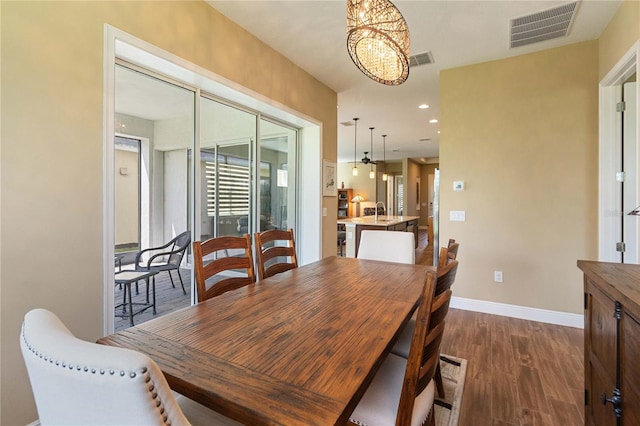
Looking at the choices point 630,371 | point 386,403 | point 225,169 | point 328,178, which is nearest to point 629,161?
point 630,371

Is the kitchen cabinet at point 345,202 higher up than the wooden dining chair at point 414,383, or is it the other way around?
the kitchen cabinet at point 345,202

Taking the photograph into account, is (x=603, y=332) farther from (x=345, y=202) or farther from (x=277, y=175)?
(x=345, y=202)

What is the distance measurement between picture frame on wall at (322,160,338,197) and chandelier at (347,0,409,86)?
238 centimetres

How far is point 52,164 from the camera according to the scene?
1.68 meters

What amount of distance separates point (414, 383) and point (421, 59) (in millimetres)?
3436

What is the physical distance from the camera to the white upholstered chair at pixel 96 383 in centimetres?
47

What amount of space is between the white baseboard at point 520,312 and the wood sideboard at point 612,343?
206 centimetres

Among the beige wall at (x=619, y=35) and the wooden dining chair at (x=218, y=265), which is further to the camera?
the beige wall at (x=619, y=35)

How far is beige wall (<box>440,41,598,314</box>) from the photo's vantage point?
3111mm

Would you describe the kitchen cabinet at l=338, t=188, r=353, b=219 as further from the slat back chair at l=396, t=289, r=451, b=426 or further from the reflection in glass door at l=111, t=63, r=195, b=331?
the slat back chair at l=396, t=289, r=451, b=426

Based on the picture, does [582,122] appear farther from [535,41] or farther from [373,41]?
[373,41]

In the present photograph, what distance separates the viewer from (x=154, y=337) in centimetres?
108

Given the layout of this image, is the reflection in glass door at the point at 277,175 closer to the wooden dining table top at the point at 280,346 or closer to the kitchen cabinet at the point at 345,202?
the wooden dining table top at the point at 280,346

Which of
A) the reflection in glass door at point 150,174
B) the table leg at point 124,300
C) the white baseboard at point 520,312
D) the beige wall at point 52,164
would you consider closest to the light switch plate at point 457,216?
the white baseboard at point 520,312
